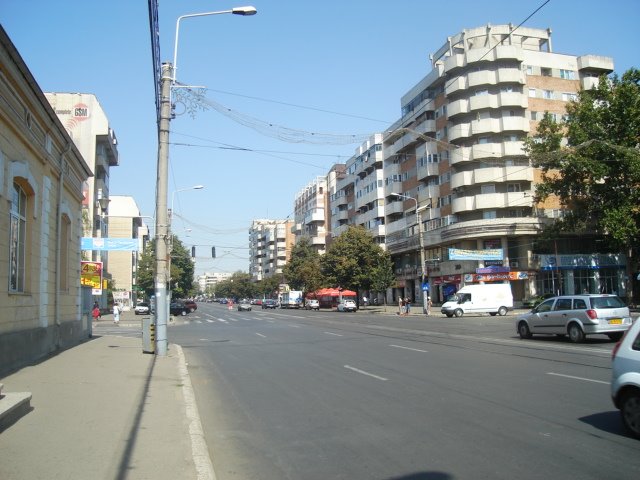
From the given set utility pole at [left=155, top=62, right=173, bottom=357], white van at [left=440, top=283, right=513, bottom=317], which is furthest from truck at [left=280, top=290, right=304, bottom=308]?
utility pole at [left=155, top=62, right=173, bottom=357]

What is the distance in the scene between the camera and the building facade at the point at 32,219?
11.5 m

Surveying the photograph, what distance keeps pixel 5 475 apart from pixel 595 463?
19.0ft

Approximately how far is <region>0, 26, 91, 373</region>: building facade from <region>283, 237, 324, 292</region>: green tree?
6421cm

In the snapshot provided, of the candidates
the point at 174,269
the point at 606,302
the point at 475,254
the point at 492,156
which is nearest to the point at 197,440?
the point at 606,302

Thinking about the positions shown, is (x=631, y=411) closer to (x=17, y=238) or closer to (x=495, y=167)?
(x=17, y=238)

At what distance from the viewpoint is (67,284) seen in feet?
61.9

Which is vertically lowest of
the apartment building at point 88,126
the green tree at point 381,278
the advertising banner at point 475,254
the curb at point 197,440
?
the curb at point 197,440

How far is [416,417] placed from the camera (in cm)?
770

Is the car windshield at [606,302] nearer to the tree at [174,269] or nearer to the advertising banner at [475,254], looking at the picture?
the advertising banner at [475,254]

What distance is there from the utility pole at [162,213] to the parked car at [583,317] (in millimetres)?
13254

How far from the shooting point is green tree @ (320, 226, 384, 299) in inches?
2418

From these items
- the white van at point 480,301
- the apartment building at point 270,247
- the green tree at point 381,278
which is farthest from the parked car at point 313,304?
the apartment building at point 270,247

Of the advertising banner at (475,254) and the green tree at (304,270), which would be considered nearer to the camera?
the advertising banner at (475,254)

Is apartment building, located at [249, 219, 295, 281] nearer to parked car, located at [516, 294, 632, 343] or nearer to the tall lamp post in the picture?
parked car, located at [516, 294, 632, 343]
